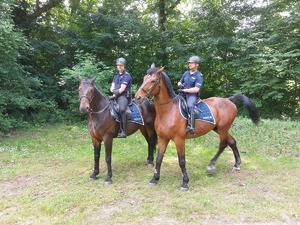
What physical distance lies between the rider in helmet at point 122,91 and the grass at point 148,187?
3.74ft

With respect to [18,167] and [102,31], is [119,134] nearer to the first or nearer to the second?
[18,167]

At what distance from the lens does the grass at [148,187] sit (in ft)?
14.1

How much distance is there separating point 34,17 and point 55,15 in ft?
5.66

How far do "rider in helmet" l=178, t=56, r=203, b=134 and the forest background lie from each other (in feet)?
22.8

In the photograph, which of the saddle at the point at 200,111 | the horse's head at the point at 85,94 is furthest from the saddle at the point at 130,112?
the saddle at the point at 200,111

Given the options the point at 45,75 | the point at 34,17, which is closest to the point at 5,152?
the point at 45,75

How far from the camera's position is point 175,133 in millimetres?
5367

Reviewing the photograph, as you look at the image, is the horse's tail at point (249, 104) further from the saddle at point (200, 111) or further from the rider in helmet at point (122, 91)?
the rider in helmet at point (122, 91)

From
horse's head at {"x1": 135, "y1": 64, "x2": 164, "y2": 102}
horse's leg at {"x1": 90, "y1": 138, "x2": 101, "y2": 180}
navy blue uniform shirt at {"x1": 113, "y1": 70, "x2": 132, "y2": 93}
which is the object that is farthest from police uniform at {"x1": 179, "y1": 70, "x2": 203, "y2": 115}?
horse's leg at {"x1": 90, "y1": 138, "x2": 101, "y2": 180}

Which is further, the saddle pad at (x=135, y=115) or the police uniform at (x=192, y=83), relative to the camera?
the saddle pad at (x=135, y=115)

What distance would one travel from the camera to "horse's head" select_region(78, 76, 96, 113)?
5.07m

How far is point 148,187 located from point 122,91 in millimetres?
2059

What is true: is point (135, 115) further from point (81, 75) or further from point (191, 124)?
point (81, 75)

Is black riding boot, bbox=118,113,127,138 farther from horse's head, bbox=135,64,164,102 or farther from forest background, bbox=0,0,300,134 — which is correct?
forest background, bbox=0,0,300,134
